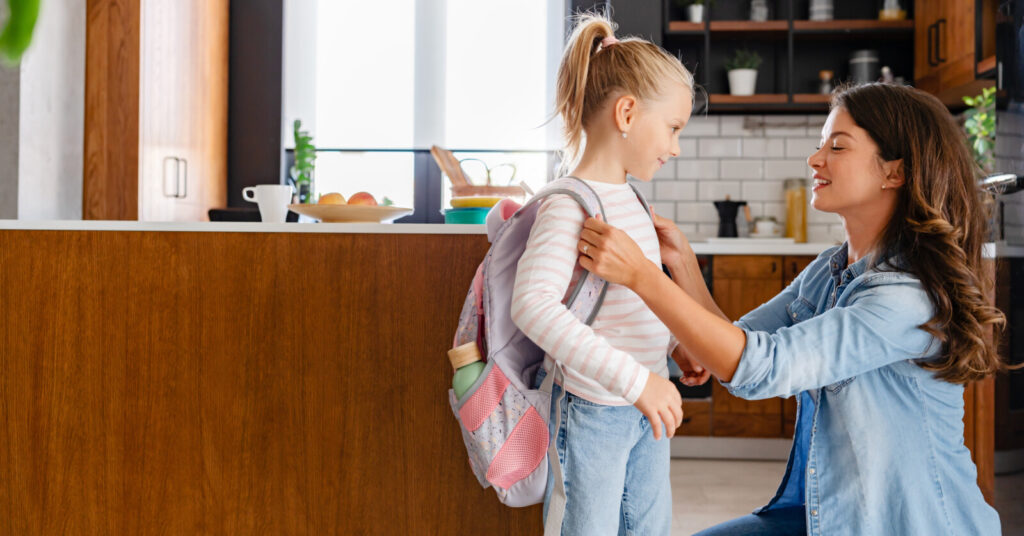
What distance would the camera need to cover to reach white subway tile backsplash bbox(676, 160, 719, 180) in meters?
4.31

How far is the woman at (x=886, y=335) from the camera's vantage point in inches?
40.3

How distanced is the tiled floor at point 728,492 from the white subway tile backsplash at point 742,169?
5.02 ft

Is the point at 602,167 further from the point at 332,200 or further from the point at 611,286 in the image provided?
the point at 332,200

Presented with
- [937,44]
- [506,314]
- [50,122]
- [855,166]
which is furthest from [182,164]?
[937,44]

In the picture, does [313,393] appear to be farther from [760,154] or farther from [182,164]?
[760,154]

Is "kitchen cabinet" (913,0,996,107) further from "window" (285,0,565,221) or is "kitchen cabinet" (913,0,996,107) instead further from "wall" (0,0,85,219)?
"wall" (0,0,85,219)

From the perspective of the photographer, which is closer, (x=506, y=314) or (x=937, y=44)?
(x=506, y=314)

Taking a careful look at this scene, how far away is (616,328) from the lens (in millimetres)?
1171

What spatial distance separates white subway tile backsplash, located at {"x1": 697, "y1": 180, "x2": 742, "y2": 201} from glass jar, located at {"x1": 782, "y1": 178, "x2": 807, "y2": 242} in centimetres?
25

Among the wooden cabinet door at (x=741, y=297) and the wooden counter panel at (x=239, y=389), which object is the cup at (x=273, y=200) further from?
the wooden cabinet door at (x=741, y=297)

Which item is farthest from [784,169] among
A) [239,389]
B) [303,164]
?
[239,389]

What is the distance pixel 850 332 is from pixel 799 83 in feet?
12.1

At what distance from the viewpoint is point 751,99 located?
160 inches

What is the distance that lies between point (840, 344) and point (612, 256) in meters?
0.30
